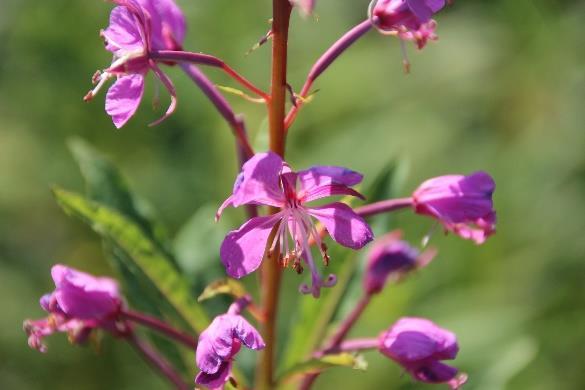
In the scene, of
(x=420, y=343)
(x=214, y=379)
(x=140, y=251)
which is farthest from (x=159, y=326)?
(x=420, y=343)

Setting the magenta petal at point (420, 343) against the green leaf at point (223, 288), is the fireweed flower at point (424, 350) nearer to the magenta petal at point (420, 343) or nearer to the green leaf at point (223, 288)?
the magenta petal at point (420, 343)

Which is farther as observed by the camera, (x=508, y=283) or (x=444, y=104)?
(x=444, y=104)

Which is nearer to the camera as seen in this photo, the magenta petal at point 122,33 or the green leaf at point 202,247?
the magenta petal at point 122,33

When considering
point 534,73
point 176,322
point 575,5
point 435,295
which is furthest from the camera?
point 575,5

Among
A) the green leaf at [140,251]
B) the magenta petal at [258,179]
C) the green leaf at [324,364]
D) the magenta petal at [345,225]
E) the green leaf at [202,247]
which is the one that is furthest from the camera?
the green leaf at [202,247]

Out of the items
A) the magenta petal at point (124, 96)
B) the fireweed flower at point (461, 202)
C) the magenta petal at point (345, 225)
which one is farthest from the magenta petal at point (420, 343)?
the magenta petal at point (124, 96)

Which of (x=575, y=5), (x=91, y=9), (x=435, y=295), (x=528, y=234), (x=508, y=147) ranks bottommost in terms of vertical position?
(x=435, y=295)

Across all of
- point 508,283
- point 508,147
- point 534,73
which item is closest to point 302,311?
point 508,283

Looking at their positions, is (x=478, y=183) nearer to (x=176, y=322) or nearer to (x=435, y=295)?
(x=176, y=322)
